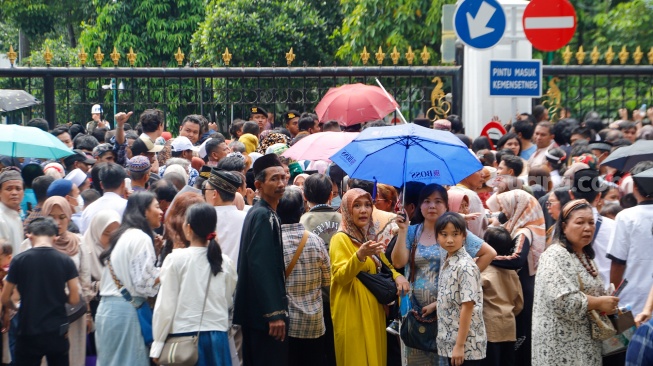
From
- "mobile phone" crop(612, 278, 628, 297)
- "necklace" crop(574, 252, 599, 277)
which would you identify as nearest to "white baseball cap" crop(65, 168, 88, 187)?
"necklace" crop(574, 252, 599, 277)

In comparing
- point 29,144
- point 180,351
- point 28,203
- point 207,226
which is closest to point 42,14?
point 29,144

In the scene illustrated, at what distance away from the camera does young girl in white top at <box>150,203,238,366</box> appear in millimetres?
7230

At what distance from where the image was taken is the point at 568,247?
7703 mm

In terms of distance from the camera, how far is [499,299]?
27.5 ft

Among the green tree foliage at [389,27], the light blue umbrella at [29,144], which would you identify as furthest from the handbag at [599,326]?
the green tree foliage at [389,27]

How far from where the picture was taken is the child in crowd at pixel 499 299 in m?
8.36

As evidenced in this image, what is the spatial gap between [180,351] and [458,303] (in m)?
1.89

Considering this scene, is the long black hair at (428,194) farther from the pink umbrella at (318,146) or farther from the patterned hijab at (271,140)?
the patterned hijab at (271,140)

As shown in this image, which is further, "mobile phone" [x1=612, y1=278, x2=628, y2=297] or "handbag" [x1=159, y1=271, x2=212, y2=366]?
"mobile phone" [x1=612, y1=278, x2=628, y2=297]

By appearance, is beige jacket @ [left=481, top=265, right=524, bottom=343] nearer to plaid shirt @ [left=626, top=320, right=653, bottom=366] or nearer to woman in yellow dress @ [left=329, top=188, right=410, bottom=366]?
woman in yellow dress @ [left=329, top=188, right=410, bottom=366]

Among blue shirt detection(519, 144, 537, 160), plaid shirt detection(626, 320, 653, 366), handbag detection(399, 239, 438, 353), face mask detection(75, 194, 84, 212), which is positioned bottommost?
handbag detection(399, 239, 438, 353)

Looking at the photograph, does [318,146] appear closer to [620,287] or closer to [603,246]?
[603,246]

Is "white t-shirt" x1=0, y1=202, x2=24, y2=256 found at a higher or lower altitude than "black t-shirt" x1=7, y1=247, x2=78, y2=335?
higher

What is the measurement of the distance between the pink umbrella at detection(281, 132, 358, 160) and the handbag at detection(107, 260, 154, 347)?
3.04 meters
